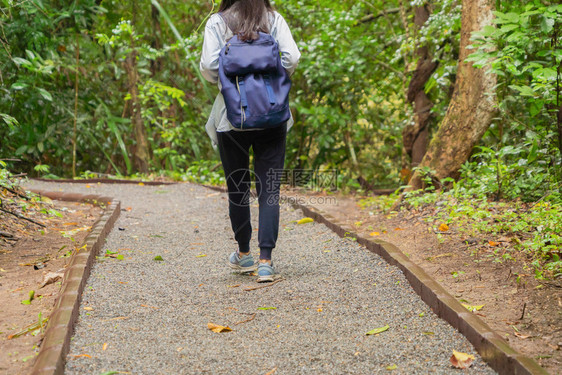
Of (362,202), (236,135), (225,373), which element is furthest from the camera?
(362,202)

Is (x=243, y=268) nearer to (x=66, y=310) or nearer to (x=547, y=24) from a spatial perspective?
(x=66, y=310)

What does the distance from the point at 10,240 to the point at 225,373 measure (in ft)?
9.92

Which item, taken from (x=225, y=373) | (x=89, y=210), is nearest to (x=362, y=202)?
(x=89, y=210)

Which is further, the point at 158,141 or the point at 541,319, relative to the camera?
the point at 158,141

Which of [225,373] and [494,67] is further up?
[494,67]

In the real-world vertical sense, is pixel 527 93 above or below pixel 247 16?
below

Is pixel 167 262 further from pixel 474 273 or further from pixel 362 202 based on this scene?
pixel 362 202

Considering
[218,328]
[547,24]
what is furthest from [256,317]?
[547,24]

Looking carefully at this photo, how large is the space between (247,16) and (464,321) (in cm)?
226

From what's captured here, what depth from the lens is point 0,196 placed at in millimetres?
5320

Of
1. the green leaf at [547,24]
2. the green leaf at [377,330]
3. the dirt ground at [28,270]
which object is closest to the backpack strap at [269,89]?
the green leaf at [377,330]

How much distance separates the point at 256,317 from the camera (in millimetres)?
3279

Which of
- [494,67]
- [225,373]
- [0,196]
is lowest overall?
[225,373]

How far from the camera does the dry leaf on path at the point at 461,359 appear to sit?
2494mm
